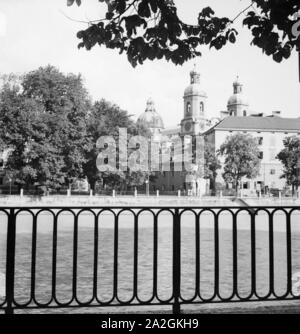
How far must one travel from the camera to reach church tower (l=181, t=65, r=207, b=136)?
102m

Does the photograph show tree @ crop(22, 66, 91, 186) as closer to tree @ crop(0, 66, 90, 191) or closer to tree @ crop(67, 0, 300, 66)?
tree @ crop(0, 66, 90, 191)

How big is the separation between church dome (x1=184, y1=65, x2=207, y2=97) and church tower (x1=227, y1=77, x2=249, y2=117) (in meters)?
11.3

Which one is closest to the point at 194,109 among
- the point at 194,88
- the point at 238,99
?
the point at 194,88

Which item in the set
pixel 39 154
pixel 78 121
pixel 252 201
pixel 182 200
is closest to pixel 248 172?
pixel 252 201

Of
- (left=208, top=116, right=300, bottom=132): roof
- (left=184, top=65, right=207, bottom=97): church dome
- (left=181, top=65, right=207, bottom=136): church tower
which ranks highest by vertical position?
(left=184, top=65, right=207, bottom=97): church dome

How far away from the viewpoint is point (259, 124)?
91.5m

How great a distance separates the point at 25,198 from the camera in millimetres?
44312

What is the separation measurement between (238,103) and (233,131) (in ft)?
81.1

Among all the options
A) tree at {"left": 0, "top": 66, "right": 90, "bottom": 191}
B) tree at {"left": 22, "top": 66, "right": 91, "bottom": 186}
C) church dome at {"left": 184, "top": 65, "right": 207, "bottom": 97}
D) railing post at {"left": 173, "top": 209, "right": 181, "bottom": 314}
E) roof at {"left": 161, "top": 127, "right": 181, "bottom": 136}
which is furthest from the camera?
roof at {"left": 161, "top": 127, "right": 181, "bottom": 136}

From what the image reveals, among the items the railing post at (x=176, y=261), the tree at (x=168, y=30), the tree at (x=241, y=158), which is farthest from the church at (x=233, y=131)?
the railing post at (x=176, y=261)

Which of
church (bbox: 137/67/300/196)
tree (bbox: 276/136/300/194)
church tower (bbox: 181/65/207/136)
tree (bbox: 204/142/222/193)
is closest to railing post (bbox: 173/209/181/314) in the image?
church (bbox: 137/67/300/196)

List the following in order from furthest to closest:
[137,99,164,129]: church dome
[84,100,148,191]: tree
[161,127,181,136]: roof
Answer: [161,127,181,136]: roof < [137,99,164,129]: church dome < [84,100,148,191]: tree

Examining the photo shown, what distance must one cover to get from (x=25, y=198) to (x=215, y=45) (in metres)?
40.4
